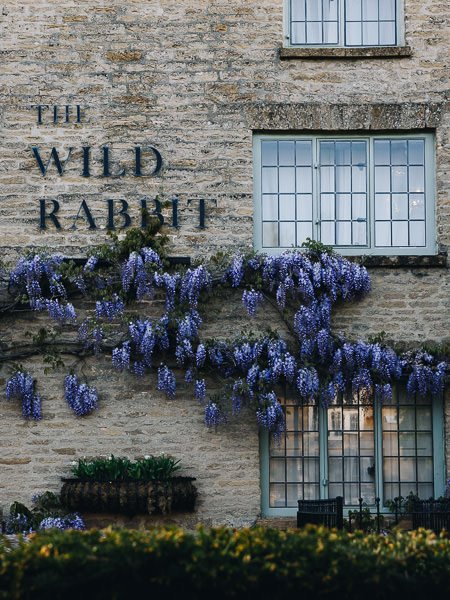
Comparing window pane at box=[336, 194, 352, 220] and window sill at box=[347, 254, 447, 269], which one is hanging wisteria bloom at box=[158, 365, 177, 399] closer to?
window sill at box=[347, 254, 447, 269]

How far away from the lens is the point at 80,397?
1193 centimetres

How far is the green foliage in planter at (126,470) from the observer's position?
11.7m

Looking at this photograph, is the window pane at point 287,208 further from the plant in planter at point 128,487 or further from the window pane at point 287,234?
the plant in planter at point 128,487

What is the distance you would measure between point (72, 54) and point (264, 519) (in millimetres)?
4997

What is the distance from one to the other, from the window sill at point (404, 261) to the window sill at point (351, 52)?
6.71 ft

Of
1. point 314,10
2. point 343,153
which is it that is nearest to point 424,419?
point 343,153

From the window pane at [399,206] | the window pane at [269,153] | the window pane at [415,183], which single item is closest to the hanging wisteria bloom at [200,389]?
the window pane at [269,153]

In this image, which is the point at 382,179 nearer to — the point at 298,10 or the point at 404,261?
the point at 404,261

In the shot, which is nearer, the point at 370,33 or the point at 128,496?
the point at 128,496

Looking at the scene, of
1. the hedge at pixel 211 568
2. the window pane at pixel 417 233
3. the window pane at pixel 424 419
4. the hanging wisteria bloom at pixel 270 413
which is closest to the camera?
the hedge at pixel 211 568

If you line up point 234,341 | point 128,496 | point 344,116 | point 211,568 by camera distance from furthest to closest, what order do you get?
point 344,116 → point 234,341 → point 128,496 → point 211,568

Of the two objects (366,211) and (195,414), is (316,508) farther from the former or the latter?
(366,211)

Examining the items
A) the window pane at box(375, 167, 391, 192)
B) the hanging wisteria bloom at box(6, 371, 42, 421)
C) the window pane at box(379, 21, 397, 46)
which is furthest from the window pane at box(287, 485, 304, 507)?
the window pane at box(379, 21, 397, 46)

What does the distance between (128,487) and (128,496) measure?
9 centimetres
